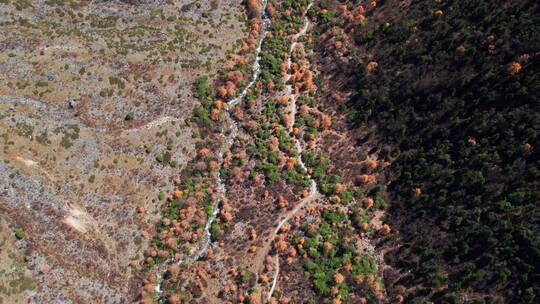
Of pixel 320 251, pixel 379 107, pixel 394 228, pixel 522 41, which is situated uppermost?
pixel 522 41

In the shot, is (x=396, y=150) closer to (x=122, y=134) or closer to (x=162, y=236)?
(x=162, y=236)

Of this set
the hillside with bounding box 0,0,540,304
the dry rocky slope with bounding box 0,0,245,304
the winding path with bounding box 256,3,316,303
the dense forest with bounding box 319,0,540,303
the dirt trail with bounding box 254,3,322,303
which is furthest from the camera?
the winding path with bounding box 256,3,316,303

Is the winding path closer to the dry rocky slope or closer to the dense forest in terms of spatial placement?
the dense forest

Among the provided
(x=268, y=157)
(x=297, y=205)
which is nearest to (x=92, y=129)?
(x=268, y=157)

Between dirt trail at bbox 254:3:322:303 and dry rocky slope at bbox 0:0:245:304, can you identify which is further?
dirt trail at bbox 254:3:322:303

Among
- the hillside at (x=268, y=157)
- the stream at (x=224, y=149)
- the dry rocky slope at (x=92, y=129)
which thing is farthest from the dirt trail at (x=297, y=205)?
the dry rocky slope at (x=92, y=129)

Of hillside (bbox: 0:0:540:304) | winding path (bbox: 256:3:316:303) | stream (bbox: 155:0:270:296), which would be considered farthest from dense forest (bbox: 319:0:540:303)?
stream (bbox: 155:0:270:296)

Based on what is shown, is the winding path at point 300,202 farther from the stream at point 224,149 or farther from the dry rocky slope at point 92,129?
the dry rocky slope at point 92,129

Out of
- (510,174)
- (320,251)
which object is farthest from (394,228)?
(510,174)
